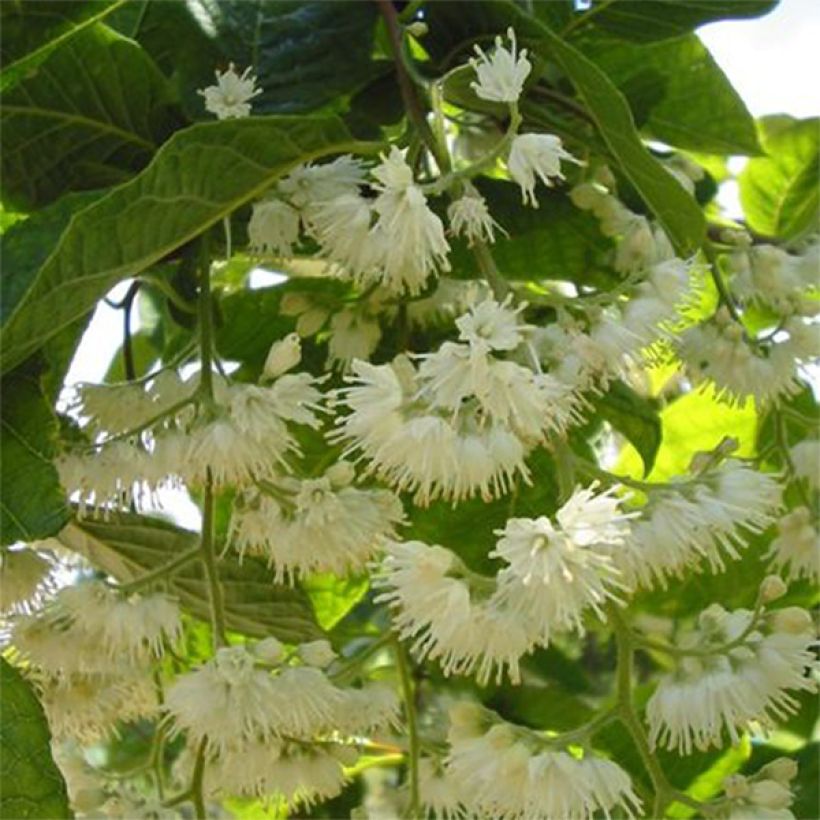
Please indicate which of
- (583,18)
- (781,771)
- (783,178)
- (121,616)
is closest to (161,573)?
(121,616)

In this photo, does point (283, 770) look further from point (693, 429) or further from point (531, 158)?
point (693, 429)

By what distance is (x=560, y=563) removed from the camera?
75cm

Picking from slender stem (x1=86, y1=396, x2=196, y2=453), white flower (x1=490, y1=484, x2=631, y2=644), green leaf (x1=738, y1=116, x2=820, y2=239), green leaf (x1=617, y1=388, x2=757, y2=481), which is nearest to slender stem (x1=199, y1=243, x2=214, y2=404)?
slender stem (x1=86, y1=396, x2=196, y2=453)

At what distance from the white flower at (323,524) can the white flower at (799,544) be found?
253 mm

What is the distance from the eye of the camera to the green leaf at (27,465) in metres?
0.86

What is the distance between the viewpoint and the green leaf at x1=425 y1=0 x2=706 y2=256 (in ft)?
3.00

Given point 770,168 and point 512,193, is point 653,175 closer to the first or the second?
point 512,193

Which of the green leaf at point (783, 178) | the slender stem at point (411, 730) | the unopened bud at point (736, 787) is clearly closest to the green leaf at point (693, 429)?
the green leaf at point (783, 178)

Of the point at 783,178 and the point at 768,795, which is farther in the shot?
the point at 783,178

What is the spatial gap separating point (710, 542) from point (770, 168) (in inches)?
23.0

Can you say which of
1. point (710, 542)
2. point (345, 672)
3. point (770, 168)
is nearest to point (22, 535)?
point (345, 672)

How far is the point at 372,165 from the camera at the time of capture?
940mm

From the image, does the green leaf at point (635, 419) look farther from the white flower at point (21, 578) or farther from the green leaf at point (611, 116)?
the white flower at point (21, 578)

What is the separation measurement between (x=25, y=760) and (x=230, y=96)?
0.36 metres
